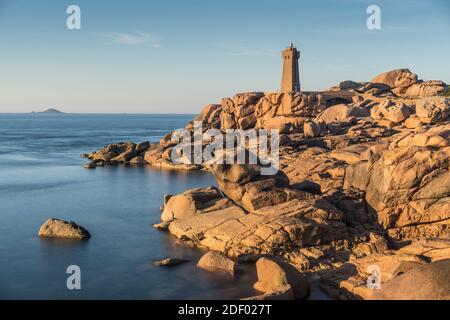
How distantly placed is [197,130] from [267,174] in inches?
1988

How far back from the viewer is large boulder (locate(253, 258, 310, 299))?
20.1m

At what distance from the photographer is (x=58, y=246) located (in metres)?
28.3

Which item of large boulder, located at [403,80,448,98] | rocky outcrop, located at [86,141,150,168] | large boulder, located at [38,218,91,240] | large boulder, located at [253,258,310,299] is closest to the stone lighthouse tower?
large boulder, located at [403,80,448,98]

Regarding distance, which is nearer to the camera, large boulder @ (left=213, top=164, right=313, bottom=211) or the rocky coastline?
the rocky coastline

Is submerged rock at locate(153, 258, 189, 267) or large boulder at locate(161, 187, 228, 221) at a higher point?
large boulder at locate(161, 187, 228, 221)

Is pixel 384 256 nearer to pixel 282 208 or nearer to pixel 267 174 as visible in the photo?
pixel 282 208

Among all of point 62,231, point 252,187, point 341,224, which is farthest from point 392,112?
point 62,231

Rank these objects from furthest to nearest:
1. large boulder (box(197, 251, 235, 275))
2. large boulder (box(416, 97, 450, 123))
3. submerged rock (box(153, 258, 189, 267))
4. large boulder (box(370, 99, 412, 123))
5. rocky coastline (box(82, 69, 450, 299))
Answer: large boulder (box(370, 99, 412, 123)) < large boulder (box(416, 97, 450, 123)) < submerged rock (box(153, 258, 189, 267)) < large boulder (box(197, 251, 235, 275)) < rocky coastline (box(82, 69, 450, 299))

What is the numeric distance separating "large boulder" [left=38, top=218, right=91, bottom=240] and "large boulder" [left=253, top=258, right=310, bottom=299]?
13800 mm

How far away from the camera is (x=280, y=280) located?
2038cm

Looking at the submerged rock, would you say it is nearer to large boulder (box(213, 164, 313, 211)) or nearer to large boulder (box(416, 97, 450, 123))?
large boulder (box(213, 164, 313, 211))
